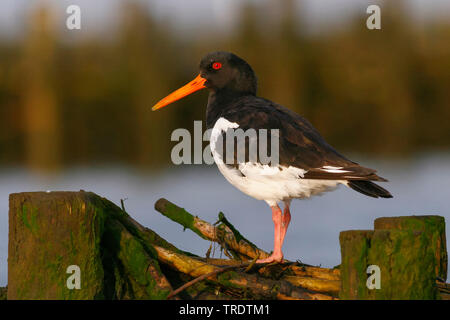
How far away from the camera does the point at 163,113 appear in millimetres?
22031

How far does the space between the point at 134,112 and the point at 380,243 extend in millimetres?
19989

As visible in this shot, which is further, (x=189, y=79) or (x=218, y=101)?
(x=189, y=79)

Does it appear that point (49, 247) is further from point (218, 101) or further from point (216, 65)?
point (216, 65)

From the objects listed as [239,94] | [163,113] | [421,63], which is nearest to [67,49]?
[163,113]

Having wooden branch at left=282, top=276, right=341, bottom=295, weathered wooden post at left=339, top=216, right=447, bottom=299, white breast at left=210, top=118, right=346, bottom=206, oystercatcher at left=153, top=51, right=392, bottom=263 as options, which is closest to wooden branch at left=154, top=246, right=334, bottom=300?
wooden branch at left=282, top=276, right=341, bottom=295

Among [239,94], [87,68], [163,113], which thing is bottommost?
[239,94]

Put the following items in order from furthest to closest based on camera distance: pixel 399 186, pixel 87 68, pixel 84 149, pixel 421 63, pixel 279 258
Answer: pixel 421 63, pixel 87 68, pixel 84 149, pixel 399 186, pixel 279 258

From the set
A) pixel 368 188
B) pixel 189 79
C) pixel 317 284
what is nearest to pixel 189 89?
pixel 368 188

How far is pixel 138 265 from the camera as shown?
4504 mm

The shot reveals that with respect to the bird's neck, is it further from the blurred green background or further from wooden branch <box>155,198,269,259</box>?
the blurred green background

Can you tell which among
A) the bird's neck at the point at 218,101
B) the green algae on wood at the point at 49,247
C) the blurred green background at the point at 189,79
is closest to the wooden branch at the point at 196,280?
the green algae on wood at the point at 49,247

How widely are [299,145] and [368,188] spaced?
616mm

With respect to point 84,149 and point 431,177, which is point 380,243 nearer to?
point 431,177

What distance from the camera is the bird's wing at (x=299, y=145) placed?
495 cm
